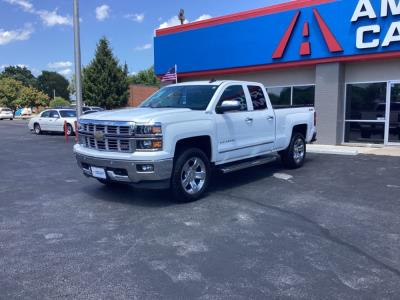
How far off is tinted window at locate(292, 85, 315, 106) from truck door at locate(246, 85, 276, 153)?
23.8 feet

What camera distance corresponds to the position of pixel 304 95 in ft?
51.6

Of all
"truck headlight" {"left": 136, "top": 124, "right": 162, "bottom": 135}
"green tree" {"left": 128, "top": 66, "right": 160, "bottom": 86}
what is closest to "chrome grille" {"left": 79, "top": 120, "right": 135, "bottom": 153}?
"truck headlight" {"left": 136, "top": 124, "right": 162, "bottom": 135}

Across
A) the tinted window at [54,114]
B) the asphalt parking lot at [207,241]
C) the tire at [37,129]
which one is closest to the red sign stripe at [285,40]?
the asphalt parking lot at [207,241]

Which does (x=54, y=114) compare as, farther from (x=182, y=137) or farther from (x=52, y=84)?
(x=52, y=84)

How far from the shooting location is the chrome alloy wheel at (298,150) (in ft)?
31.8

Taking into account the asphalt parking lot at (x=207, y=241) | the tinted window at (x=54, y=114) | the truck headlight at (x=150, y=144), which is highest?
the tinted window at (x=54, y=114)

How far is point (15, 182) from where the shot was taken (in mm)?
8508

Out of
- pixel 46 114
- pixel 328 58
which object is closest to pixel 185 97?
pixel 328 58

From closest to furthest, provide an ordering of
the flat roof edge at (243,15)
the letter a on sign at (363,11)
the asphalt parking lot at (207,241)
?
the asphalt parking lot at (207,241) < the letter a on sign at (363,11) < the flat roof edge at (243,15)

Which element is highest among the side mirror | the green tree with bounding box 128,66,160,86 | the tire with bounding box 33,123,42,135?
the green tree with bounding box 128,66,160,86

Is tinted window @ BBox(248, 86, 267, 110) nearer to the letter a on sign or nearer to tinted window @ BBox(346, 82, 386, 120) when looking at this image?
the letter a on sign

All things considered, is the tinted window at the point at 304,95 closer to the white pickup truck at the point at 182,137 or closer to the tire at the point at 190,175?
the white pickup truck at the point at 182,137

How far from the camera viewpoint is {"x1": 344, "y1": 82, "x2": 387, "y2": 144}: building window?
14039 mm

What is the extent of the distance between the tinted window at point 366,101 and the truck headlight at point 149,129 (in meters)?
10.6
